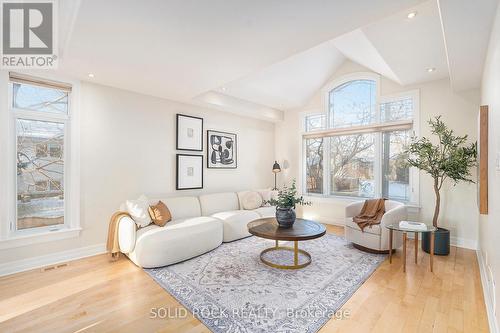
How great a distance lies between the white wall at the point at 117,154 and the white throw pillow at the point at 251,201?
0.82 meters

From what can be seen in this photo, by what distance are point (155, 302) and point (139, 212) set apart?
142 centimetres

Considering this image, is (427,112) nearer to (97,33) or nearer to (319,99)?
(319,99)

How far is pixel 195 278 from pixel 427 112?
4526 millimetres

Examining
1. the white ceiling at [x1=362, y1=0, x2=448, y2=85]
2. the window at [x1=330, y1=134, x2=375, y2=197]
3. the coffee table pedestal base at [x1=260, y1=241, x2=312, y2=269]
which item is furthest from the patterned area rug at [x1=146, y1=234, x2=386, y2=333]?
the white ceiling at [x1=362, y1=0, x2=448, y2=85]

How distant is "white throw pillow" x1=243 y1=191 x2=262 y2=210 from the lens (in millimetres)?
4848

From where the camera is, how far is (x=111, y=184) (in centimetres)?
367

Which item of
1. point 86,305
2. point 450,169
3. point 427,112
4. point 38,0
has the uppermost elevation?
point 38,0

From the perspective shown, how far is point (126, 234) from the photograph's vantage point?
10.3 feet

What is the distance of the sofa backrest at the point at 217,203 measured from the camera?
14.3ft

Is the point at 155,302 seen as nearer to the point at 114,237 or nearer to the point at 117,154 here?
the point at 114,237

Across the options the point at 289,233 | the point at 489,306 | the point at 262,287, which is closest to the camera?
the point at 489,306

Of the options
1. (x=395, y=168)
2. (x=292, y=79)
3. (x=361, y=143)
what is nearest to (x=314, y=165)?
(x=361, y=143)

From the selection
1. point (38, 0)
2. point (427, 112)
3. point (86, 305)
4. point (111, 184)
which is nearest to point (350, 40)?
point (427, 112)

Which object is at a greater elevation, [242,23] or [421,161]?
[242,23]
